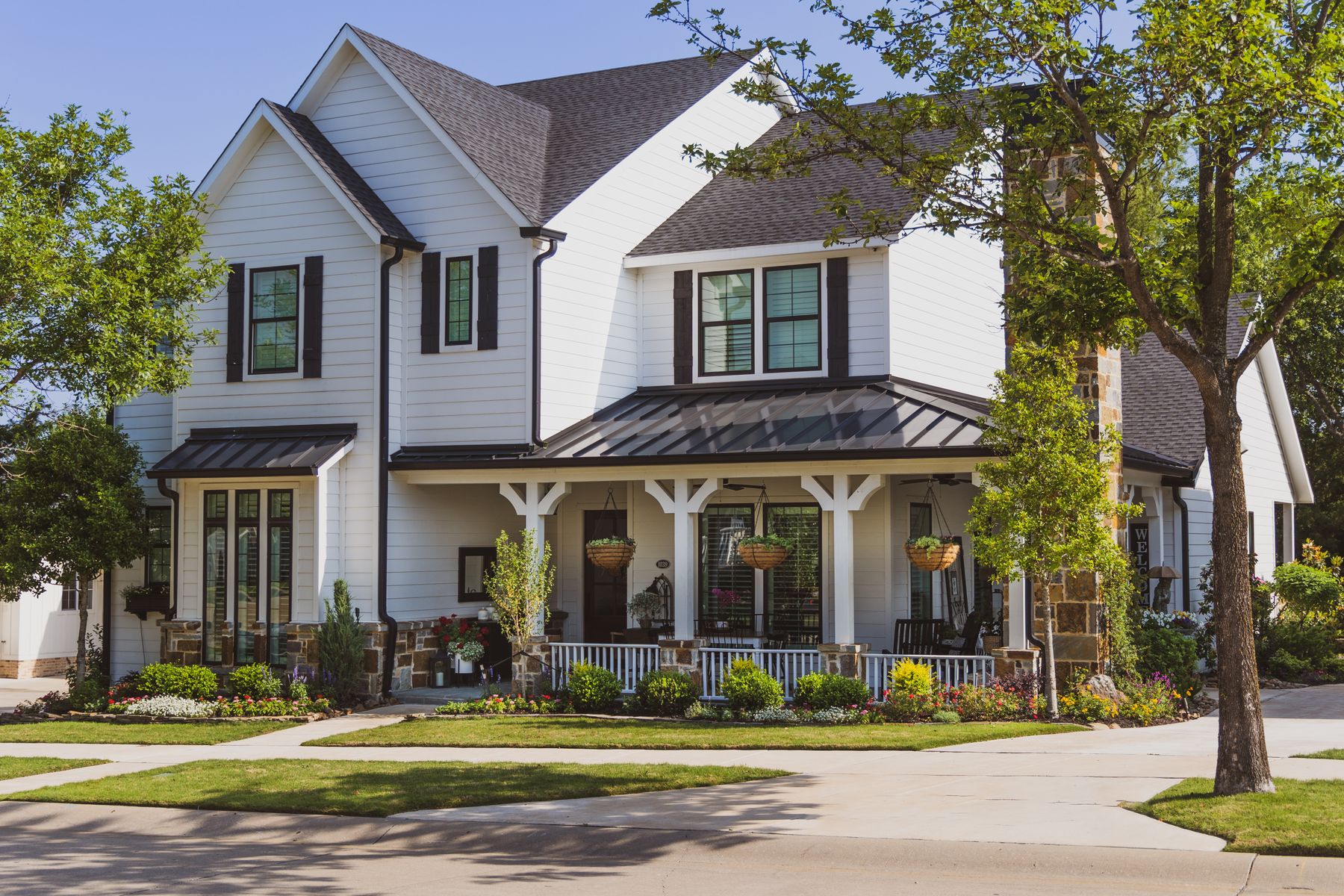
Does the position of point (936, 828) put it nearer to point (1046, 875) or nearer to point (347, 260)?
point (1046, 875)

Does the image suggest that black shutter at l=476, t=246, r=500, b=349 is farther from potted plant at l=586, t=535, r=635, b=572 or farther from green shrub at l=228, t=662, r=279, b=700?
green shrub at l=228, t=662, r=279, b=700

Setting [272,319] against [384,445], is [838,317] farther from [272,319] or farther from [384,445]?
[272,319]

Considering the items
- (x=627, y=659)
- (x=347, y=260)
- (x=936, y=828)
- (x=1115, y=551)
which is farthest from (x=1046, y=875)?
(x=347, y=260)

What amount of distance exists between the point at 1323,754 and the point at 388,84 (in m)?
15.8

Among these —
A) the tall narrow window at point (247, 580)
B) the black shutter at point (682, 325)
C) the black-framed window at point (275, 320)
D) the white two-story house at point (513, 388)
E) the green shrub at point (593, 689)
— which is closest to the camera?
the green shrub at point (593, 689)

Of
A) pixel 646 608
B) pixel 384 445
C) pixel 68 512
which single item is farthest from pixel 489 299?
pixel 68 512

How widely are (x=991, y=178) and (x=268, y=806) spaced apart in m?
8.19

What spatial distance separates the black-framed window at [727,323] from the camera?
21.5 meters

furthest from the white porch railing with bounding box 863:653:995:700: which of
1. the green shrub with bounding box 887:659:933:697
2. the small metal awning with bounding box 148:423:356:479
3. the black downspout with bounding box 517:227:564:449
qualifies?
the small metal awning with bounding box 148:423:356:479

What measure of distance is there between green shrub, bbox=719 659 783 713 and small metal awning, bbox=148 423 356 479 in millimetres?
6583

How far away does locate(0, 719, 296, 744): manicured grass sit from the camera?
17.2 m

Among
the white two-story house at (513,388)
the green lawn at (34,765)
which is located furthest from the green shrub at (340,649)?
the green lawn at (34,765)

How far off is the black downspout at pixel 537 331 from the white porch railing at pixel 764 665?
3969mm

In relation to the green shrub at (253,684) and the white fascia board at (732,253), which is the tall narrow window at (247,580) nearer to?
the green shrub at (253,684)
